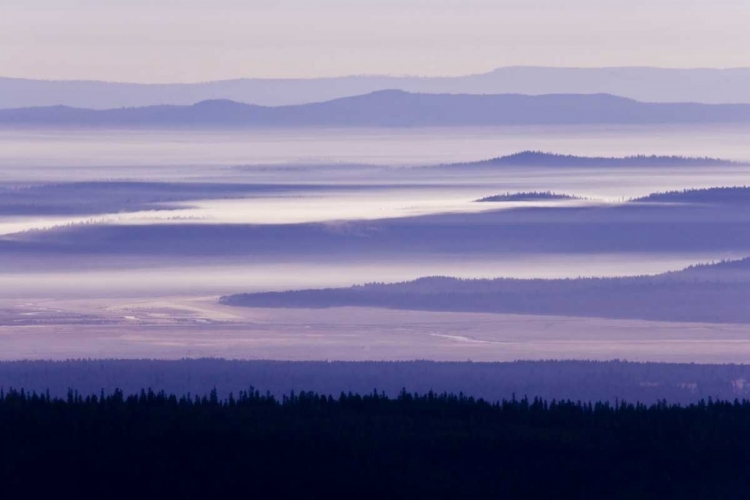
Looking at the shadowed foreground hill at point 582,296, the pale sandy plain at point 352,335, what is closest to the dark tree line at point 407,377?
the pale sandy plain at point 352,335

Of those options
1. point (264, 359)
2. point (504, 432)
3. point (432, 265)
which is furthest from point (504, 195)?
point (504, 432)

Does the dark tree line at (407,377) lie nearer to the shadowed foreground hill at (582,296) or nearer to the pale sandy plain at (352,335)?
→ the pale sandy plain at (352,335)

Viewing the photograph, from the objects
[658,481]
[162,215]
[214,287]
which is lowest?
[658,481]

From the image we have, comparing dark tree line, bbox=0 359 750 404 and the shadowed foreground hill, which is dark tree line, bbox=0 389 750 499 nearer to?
dark tree line, bbox=0 359 750 404

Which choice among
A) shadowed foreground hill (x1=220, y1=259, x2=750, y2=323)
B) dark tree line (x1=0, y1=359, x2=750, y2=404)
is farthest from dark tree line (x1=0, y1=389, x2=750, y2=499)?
shadowed foreground hill (x1=220, y1=259, x2=750, y2=323)

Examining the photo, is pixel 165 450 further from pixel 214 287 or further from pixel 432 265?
pixel 432 265

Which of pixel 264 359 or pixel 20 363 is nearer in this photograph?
pixel 20 363

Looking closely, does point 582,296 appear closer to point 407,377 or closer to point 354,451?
point 407,377

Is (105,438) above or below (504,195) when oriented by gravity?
below
